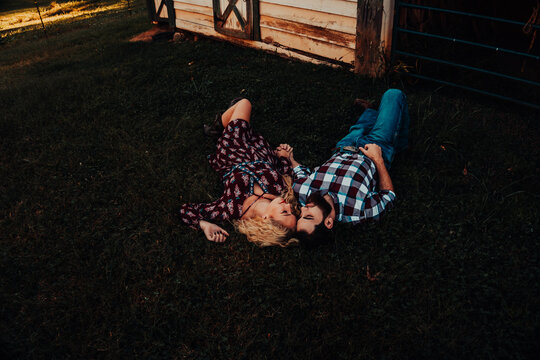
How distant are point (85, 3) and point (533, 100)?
20518mm

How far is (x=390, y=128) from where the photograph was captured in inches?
160

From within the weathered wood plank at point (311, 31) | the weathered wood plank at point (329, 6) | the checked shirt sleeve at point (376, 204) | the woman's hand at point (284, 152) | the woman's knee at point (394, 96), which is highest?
the weathered wood plank at point (329, 6)

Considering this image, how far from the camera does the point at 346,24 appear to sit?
612 cm

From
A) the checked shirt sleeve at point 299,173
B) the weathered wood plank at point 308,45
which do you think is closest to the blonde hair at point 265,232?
the checked shirt sleeve at point 299,173

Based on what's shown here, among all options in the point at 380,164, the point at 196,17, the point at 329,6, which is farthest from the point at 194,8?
the point at 380,164

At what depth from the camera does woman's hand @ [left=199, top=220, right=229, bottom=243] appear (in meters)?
3.47

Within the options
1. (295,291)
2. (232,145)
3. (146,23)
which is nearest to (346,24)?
(232,145)

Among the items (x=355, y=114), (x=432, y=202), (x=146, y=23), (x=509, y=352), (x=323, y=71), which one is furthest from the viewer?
(x=146, y=23)

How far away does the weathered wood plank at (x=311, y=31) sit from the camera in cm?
625

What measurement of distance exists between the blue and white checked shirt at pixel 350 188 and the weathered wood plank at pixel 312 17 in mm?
3427

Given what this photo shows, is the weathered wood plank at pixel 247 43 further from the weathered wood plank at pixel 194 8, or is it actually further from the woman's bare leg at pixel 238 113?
the woman's bare leg at pixel 238 113

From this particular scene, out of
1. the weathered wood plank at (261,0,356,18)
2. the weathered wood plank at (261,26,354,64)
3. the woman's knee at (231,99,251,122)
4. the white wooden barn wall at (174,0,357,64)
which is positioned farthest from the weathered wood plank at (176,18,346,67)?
the woman's knee at (231,99,251,122)

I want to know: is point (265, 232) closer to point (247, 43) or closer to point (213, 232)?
point (213, 232)

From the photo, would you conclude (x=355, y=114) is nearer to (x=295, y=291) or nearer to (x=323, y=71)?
(x=323, y=71)
